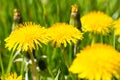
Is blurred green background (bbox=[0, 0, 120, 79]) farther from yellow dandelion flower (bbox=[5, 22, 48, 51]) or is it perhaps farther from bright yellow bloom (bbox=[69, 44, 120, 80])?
bright yellow bloom (bbox=[69, 44, 120, 80])

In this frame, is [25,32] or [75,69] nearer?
[75,69]

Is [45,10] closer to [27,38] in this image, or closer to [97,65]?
[27,38]

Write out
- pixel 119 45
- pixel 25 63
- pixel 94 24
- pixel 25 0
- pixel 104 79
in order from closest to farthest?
1. pixel 104 79
2. pixel 94 24
3. pixel 25 63
4. pixel 119 45
5. pixel 25 0

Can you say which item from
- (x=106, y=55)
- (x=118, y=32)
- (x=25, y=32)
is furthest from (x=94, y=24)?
(x=106, y=55)

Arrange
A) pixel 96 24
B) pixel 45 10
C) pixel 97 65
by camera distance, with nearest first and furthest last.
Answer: pixel 97 65 → pixel 96 24 → pixel 45 10

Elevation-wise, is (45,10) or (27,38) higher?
(27,38)

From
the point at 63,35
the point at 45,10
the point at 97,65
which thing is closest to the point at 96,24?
the point at 63,35

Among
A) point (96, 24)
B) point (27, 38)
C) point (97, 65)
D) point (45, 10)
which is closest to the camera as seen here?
point (97, 65)

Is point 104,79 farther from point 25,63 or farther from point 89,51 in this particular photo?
point 25,63
